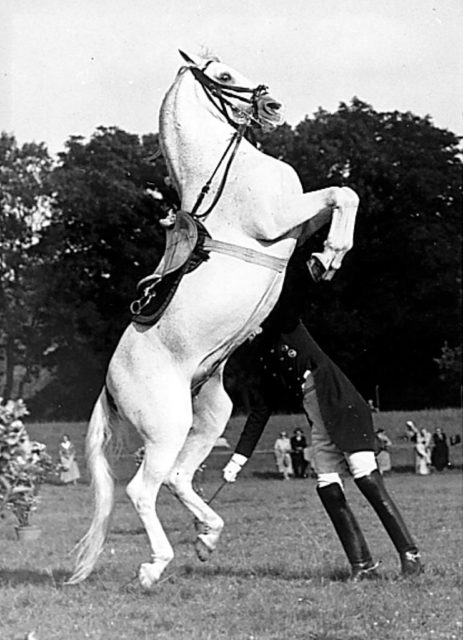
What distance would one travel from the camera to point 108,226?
3675 centimetres

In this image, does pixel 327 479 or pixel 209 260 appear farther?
pixel 327 479

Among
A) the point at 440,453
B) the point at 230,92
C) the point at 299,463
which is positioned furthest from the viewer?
the point at 440,453

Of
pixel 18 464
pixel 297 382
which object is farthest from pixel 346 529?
pixel 18 464

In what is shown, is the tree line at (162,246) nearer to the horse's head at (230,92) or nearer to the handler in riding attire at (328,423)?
the handler in riding attire at (328,423)

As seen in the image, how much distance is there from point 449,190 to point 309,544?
28.6 m

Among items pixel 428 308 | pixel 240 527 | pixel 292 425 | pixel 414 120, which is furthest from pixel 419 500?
pixel 428 308

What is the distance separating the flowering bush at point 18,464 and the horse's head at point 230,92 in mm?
5548

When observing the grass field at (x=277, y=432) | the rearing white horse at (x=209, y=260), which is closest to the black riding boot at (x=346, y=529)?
the rearing white horse at (x=209, y=260)

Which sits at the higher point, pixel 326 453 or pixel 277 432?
pixel 326 453

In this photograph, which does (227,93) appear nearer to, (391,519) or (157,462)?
(157,462)

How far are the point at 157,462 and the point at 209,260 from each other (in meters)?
1.16

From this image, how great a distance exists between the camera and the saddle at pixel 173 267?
670 centimetres

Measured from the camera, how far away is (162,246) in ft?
117

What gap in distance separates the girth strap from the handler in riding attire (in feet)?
3.01
